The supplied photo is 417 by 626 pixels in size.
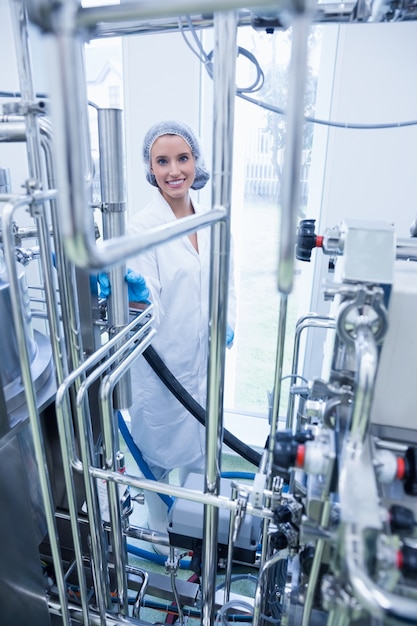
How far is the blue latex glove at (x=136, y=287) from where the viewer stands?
1.05m

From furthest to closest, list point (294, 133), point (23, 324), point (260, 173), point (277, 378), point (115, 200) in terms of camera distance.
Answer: point (260, 173) < point (115, 200) < point (277, 378) < point (23, 324) < point (294, 133)

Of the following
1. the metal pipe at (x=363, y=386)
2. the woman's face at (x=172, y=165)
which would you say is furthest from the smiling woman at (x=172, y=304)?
the metal pipe at (x=363, y=386)

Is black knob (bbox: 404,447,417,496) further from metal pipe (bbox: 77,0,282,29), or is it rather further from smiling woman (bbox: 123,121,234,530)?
smiling woman (bbox: 123,121,234,530)

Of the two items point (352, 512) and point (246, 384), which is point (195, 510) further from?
point (246, 384)

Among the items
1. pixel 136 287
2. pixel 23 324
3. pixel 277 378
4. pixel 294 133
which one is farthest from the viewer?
pixel 136 287

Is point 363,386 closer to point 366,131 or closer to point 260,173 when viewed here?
point 366,131

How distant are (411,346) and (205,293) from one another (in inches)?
35.8

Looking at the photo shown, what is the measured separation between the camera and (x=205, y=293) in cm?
143

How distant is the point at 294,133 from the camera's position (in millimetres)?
327

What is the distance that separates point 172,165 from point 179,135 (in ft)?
0.32

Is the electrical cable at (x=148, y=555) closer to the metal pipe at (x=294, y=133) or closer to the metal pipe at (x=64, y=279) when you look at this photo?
the metal pipe at (x=64, y=279)

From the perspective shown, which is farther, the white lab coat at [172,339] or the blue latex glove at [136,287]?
the white lab coat at [172,339]

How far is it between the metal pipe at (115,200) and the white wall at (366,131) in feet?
3.08

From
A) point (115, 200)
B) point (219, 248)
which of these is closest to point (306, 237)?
point (219, 248)
